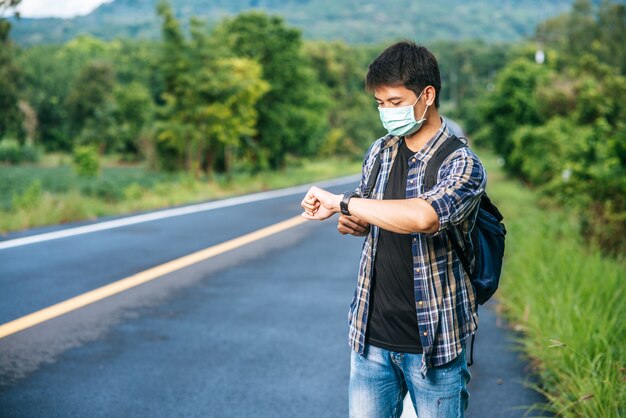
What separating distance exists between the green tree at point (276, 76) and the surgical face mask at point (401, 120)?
2764 centimetres

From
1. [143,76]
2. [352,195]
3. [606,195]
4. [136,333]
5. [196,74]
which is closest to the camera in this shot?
[352,195]

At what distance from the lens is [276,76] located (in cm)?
3206

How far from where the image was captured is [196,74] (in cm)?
2284

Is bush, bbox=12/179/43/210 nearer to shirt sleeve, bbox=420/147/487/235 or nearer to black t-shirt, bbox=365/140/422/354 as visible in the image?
black t-shirt, bbox=365/140/422/354

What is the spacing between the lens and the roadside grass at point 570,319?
401 cm

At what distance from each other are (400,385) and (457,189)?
0.84m

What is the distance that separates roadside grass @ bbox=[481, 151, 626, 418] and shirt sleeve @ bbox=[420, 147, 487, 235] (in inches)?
59.2

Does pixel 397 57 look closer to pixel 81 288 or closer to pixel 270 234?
pixel 81 288

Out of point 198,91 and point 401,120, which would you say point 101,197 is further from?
point 401,120

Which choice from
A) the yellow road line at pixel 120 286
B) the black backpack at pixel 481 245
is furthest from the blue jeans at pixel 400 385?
the yellow road line at pixel 120 286

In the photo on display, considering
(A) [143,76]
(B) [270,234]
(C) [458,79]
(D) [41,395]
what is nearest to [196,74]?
(B) [270,234]

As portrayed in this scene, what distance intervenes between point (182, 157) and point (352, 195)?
79.8ft

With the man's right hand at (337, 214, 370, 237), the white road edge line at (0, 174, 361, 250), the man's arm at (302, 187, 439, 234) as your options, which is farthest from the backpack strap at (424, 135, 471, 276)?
the white road edge line at (0, 174, 361, 250)

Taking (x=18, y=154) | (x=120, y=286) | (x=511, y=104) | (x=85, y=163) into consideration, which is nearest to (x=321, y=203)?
(x=120, y=286)
